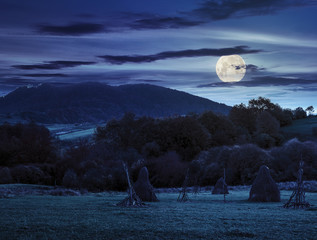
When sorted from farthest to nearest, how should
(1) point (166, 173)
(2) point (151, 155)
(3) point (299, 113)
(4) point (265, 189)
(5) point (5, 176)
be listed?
(3) point (299, 113)
(2) point (151, 155)
(1) point (166, 173)
(5) point (5, 176)
(4) point (265, 189)

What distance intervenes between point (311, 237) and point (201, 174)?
43663mm

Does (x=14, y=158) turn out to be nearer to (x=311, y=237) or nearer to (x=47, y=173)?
(x=47, y=173)

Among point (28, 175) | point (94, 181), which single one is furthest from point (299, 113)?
point (28, 175)

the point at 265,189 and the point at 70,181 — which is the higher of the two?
the point at 265,189

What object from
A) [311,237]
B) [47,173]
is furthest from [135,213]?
[47,173]

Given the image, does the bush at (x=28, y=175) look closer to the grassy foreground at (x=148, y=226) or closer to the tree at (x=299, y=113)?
the grassy foreground at (x=148, y=226)

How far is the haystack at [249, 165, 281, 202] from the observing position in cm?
2500

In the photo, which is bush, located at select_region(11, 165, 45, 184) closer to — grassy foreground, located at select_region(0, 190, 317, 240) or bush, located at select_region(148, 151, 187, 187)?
bush, located at select_region(148, 151, 187, 187)

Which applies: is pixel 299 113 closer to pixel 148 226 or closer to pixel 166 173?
pixel 166 173

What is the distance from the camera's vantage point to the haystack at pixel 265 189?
25.0 m

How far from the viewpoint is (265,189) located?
82.4ft

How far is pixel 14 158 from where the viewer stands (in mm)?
58594

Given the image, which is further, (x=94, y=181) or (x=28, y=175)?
(x=28, y=175)

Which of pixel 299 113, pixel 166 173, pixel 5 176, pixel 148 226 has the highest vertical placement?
pixel 299 113
